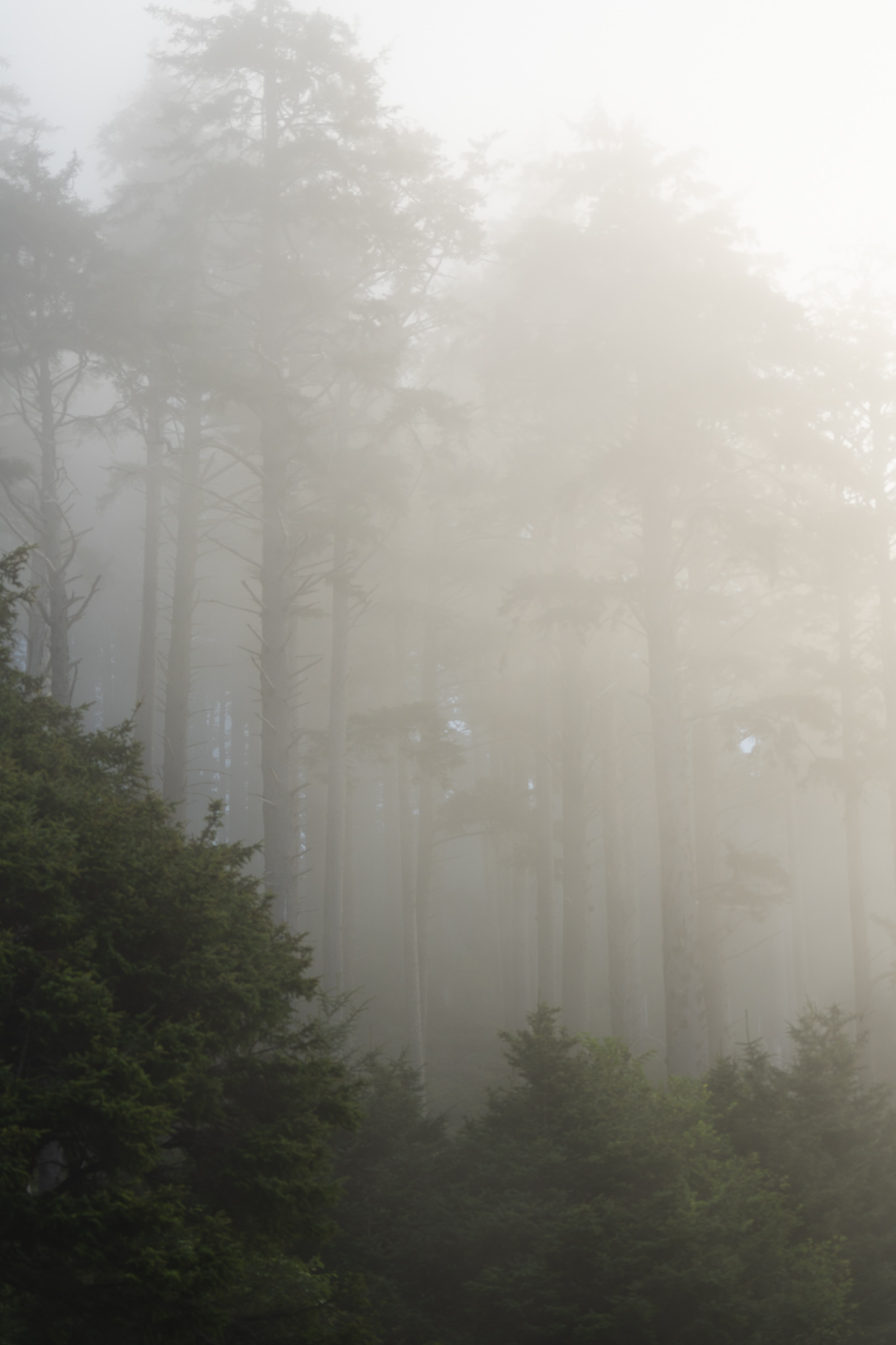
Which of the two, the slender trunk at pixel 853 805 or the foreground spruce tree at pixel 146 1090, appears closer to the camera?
the foreground spruce tree at pixel 146 1090

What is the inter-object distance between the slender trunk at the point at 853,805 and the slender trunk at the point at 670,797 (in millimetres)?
4467

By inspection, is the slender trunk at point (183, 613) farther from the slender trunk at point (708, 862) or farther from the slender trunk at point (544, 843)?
the slender trunk at point (708, 862)

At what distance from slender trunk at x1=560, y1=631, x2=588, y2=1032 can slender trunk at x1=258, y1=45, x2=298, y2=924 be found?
446 cm

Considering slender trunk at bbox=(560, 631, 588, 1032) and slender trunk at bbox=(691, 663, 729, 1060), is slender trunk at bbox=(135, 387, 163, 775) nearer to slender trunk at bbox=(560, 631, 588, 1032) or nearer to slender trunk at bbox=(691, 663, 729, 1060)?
slender trunk at bbox=(560, 631, 588, 1032)

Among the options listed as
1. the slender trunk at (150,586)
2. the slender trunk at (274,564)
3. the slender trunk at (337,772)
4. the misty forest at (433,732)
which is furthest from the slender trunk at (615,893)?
the slender trunk at (150,586)

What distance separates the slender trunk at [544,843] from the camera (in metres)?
17.4

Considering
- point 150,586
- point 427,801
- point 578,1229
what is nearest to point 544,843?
point 427,801

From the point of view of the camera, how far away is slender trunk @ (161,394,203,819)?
1563cm

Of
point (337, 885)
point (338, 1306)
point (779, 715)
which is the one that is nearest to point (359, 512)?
point (337, 885)

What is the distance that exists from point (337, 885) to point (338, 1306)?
10.5 m

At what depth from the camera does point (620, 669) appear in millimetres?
20219

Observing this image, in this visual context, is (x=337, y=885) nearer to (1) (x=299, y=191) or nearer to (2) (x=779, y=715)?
(2) (x=779, y=715)

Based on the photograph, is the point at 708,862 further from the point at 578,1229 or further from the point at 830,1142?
the point at 578,1229

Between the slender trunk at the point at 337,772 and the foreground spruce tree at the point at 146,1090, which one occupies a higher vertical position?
the slender trunk at the point at 337,772
